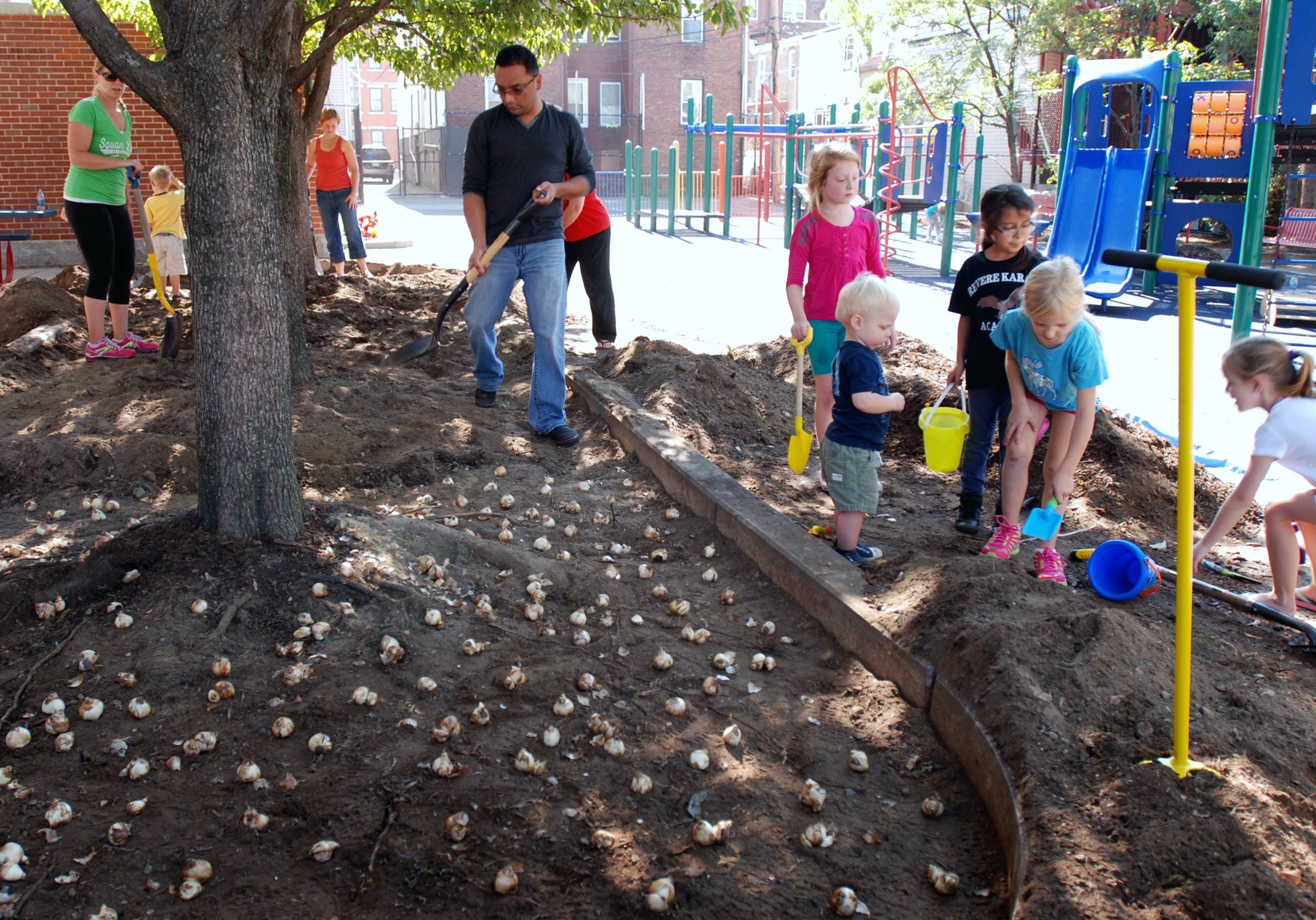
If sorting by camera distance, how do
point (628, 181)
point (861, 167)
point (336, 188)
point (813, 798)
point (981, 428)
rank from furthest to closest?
1. point (628, 181)
2. point (861, 167)
3. point (336, 188)
4. point (981, 428)
5. point (813, 798)

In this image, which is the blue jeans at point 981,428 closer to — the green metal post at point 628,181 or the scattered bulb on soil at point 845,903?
the scattered bulb on soil at point 845,903

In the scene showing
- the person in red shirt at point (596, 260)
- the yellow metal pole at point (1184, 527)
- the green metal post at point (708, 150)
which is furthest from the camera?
the green metal post at point (708, 150)

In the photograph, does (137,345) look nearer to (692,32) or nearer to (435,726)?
(435,726)

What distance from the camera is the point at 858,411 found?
12.9ft

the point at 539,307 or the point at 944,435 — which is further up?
the point at 539,307

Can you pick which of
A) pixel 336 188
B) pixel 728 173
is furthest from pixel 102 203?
pixel 728 173

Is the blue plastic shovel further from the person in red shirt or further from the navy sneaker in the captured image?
the person in red shirt

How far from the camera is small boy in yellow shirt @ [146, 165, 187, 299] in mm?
9570

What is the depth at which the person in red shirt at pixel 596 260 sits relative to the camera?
25.4ft

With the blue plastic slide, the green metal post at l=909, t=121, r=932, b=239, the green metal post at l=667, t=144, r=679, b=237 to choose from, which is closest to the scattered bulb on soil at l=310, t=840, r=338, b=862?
the blue plastic slide

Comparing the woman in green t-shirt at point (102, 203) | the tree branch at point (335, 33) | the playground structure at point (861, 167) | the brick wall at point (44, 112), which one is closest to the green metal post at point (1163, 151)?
the playground structure at point (861, 167)

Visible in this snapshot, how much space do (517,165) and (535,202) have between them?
1.02 feet

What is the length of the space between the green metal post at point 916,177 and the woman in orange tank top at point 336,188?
28.6 feet

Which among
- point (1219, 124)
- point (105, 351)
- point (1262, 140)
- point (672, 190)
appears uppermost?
point (1219, 124)
